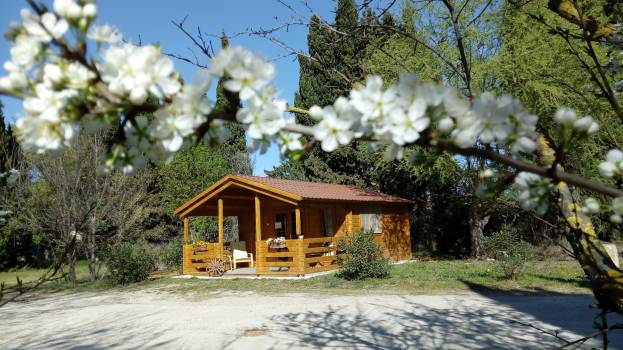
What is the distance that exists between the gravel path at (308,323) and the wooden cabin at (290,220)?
402 centimetres

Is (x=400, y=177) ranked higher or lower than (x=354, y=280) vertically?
higher

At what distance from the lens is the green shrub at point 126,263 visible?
14938 mm

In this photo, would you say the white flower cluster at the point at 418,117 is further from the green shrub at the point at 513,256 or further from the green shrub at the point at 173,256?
the green shrub at the point at 173,256

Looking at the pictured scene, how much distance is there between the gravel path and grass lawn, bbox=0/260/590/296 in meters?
1.06

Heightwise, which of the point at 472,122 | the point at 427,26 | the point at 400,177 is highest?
the point at 427,26

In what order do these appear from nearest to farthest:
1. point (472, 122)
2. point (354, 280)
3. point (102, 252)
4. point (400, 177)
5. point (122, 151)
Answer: point (472, 122) < point (122, 151) < point (354, 280) < point (102, 252) < point (400, 177)

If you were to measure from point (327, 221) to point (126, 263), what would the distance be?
7016 millimetres

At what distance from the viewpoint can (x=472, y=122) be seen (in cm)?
100

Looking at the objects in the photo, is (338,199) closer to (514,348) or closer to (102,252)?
(102,252)

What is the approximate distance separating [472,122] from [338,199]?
1510 cm

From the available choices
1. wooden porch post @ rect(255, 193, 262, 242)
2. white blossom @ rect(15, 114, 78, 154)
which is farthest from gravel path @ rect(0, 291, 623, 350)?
white blossom @ rect(15, 114, 78, 154)

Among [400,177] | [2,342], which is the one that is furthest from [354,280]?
[400,177]

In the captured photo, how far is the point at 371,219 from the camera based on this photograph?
18.2 m

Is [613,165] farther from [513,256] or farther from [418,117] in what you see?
[513,256]
